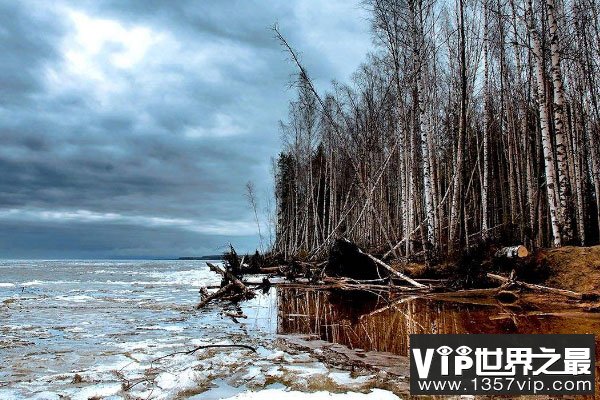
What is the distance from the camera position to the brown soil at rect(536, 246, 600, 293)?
8.41m

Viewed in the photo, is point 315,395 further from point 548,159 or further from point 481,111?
point 481,111

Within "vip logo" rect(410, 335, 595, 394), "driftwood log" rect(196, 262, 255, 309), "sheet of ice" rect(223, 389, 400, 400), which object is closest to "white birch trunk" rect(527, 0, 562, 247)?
"vip logo" rect(410, 335, 595, 394)

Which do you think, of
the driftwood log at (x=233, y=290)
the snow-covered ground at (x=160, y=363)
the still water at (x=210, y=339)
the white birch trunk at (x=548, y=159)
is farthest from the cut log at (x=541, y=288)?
the driftwood log at (x=233, y=290)

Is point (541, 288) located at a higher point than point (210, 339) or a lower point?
higher

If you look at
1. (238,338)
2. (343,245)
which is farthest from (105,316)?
(343,245)

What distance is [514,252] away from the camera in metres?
9.66

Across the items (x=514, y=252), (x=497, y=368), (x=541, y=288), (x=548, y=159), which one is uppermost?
(x=548, y=159)

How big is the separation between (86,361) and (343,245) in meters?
9.11

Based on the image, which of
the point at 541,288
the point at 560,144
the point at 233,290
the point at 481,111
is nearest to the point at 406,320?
the point at 541,288

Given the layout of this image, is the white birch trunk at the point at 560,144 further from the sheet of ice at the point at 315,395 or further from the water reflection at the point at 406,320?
the sheet of ice at the point at 315,395

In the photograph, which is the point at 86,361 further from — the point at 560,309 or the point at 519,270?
the point at 519,270

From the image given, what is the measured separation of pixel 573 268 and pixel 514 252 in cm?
118

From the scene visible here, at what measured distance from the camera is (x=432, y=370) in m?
3.35

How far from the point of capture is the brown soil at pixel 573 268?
8.41 metres
